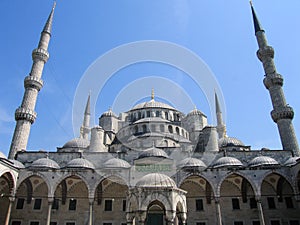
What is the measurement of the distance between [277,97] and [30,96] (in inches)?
830

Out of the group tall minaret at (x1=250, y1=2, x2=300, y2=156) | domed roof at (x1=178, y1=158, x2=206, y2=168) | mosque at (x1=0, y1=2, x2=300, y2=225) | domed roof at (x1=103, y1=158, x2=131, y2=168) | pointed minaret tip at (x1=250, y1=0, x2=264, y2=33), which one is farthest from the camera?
pointed minaret tip at (x1=250, y1=0, x2=264, y2=33)

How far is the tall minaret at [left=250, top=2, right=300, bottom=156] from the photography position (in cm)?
2041

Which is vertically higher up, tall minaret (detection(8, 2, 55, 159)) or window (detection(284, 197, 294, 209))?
tall minaret (detection(8, 2, 55, 159))

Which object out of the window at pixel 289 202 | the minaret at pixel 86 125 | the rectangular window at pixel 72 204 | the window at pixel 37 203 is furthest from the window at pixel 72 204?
the window at pixel 289 202

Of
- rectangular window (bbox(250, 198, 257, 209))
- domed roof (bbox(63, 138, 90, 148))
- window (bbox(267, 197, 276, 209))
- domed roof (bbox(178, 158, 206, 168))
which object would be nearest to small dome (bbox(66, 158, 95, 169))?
domed roof (bbox(63, 138, 90, 148))

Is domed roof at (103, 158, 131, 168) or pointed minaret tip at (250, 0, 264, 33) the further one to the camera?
pointed minaret tip at (250, 0, 264, 33)

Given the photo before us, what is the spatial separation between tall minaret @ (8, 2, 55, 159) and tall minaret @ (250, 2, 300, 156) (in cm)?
2012

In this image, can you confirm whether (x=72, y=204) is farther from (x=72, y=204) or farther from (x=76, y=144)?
(x=76, y=144)

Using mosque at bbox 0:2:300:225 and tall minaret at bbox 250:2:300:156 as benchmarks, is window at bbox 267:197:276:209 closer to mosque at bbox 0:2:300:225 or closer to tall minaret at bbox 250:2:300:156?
mosque at bbox 0:2:300:225

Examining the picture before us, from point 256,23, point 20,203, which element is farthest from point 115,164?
point 256,23

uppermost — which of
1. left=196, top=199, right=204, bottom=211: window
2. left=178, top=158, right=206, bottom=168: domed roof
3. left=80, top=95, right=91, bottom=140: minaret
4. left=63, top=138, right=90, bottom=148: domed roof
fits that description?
left=80, top=95, right=91, bottom=140: minaret

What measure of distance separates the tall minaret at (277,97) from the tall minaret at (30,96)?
20116 mm

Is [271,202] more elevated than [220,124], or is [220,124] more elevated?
[220,124]

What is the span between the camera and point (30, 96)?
73.4 ft
